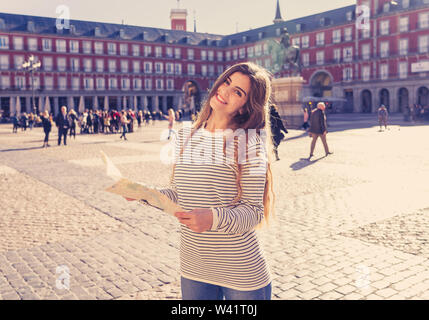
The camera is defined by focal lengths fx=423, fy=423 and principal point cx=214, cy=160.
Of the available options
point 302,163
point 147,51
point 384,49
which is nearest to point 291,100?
point 302,163

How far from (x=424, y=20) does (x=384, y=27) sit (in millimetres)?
4635

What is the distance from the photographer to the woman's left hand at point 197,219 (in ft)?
5.35

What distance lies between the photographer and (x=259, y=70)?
6.43 feet

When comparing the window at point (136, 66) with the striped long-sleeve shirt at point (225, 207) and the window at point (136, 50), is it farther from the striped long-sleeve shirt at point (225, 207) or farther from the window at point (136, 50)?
the striped long-sleeve shirt at point (225, 207)

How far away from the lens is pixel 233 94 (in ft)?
6.39


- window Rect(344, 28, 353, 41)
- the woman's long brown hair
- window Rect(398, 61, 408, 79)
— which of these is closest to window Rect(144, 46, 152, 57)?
window Rect(344, 28, 353, 41)

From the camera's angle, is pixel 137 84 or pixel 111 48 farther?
pixel 137 84

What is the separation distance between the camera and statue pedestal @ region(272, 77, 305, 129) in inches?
1032

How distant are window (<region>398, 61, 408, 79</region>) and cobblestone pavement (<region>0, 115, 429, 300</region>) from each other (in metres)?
42.4

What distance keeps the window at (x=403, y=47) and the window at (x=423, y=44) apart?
150cm

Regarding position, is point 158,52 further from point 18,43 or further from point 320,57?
point 320,57

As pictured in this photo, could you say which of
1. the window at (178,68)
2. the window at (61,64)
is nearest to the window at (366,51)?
the window at (178,68)
